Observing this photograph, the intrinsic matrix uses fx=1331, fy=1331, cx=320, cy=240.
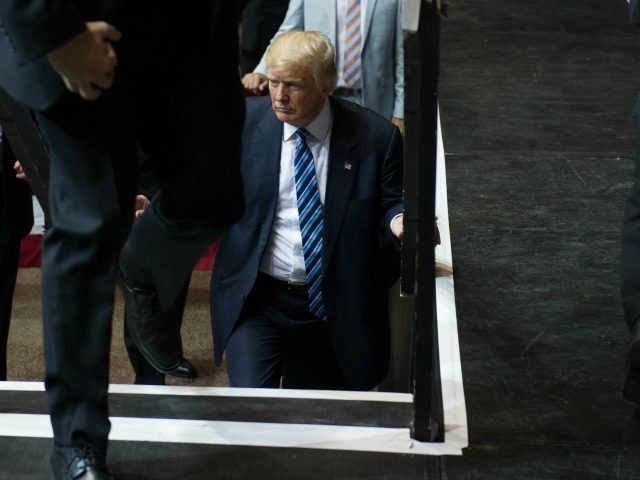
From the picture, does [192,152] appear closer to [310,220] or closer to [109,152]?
[109,152]

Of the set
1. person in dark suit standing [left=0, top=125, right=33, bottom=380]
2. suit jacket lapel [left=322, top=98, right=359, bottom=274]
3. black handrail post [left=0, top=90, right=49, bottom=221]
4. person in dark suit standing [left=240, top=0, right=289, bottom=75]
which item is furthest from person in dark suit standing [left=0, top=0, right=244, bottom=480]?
person in dark suit standing [left=240, top=0, right=289, bottom=75]

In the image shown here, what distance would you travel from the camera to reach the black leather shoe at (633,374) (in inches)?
104

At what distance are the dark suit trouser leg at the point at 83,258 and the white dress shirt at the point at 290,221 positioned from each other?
1418mm

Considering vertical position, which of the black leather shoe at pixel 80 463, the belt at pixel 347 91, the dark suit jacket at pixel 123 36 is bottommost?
the belt at pixel 347 91

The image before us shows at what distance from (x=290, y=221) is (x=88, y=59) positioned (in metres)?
1.73

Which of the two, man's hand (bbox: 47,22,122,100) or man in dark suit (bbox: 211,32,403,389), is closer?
man's hand (bbox: 47,22,122,100)

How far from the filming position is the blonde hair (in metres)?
3.68

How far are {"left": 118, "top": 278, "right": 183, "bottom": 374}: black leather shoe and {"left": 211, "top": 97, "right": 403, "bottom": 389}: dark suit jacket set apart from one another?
888mm

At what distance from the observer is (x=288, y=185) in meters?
3.69

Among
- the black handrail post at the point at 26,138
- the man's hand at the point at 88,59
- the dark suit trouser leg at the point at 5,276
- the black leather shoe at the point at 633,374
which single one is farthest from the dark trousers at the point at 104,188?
the dark suit trouser leg at the point at 5,276

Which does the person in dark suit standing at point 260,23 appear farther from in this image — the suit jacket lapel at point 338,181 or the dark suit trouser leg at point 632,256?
the dark suit trouser leg at point 632,256

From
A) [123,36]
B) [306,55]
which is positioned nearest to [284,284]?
[306,55]

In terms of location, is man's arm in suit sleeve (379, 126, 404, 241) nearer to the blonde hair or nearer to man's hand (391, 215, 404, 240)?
man's hand (391, 215, 404, 240)

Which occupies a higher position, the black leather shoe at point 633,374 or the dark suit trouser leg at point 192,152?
the dark suit trouser leg at point 192,152
